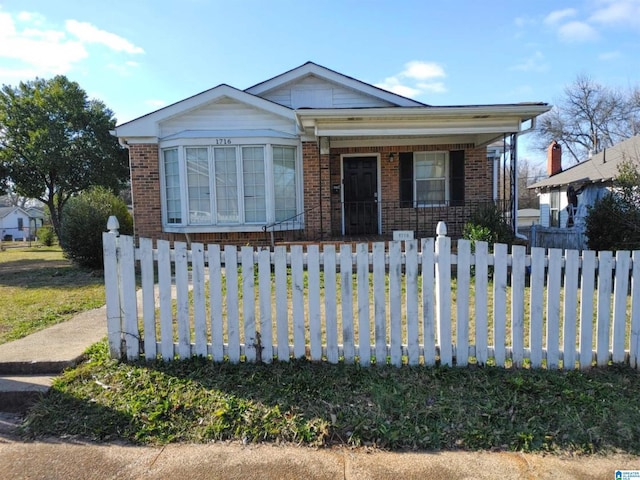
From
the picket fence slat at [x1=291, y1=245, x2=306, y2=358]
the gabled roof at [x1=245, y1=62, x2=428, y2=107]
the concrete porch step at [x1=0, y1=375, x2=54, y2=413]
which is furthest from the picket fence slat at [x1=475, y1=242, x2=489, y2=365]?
the gabled roof at [x1=245, y1=62, x2=428, y2=107]

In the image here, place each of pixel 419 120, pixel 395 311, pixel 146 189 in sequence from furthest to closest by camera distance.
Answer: pixel 146 189, pixel 419 120, pixel 395 311

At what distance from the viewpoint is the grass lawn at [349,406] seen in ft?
9.25

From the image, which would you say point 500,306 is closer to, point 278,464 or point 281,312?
point 281,312

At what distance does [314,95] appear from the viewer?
40.8ft

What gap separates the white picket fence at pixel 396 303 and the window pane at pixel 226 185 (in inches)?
281

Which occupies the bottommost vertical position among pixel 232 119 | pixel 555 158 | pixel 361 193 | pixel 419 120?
pixel 361 193

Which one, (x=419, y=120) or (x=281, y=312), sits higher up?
(x=419, y=120)

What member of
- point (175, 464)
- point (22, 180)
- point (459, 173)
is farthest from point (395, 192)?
point (22, 180)

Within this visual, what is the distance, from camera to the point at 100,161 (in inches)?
944

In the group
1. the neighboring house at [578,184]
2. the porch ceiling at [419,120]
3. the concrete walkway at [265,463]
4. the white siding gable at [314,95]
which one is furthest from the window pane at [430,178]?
the concrete walkway at [265,463]

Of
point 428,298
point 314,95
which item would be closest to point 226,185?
point 314,95

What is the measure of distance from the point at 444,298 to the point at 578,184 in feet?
52.0

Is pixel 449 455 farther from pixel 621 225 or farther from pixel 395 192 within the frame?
pixel 395 192

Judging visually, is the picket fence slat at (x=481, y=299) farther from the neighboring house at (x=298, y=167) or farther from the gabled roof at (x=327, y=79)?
the gabled roof at (x=327, y=79)
